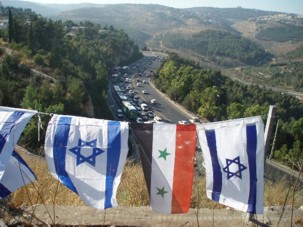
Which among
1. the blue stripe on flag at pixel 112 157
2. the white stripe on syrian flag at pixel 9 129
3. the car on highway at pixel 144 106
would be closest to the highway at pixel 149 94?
the car on highway at pixel 144 106

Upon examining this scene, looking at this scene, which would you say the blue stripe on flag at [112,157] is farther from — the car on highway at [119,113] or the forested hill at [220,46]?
the forested hill at [220,46]

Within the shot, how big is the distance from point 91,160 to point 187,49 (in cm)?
14850

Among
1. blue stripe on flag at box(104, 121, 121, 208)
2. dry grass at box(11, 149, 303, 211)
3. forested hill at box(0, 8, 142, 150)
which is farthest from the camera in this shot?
forested hill at box(0, 8, 142, 150)

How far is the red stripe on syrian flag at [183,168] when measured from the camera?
13.0 ft

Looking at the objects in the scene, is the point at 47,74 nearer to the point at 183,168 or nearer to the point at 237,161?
the point at 183,168

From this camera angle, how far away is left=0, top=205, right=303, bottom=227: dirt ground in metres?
4.37

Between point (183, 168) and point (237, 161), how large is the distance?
1.97 ft

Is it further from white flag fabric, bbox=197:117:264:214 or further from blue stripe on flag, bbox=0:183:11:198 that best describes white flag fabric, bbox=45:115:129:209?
white flag fabric, bbox=197:117:264:214

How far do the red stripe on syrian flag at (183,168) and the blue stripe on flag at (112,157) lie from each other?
2.16 ft

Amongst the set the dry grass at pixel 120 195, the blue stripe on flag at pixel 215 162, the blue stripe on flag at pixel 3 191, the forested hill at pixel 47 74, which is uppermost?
the blue stripe on flag at pixel 215 162

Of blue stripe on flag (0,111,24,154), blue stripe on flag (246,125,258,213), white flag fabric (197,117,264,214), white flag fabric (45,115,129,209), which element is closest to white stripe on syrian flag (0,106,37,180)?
blue stripe on flag (0,111,24,154)

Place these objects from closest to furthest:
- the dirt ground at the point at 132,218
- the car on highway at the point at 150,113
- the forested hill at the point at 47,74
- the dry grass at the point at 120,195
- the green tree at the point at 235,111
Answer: the dirt ground at the point at 132,218
the dry grass at the point at 120,195
the forested hill at the point at 47,74
the green tree at the point at 235,111
the car on highway at the point at 150,113

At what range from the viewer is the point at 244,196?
12.8 feet

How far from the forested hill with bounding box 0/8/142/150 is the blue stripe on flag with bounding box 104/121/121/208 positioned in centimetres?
1404
